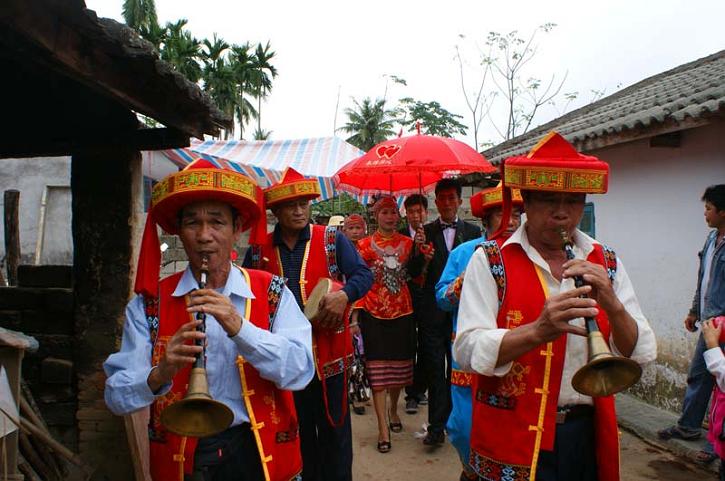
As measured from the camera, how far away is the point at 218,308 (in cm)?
199

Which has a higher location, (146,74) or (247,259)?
(146,74)

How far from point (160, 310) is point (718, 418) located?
3040mm

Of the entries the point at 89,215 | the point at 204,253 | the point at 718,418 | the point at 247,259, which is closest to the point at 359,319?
the point at 247,259

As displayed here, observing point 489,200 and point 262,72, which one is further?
point 262,72

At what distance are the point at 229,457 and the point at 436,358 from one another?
340 centimetres

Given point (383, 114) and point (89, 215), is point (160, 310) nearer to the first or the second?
point (89, 215)

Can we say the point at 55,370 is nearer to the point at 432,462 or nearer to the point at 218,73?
the point at 432,462

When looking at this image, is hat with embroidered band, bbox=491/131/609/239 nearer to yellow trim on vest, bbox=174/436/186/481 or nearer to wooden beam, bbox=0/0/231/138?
yellow trim on vest, bbox=174/436/186/481

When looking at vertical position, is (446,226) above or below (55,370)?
above

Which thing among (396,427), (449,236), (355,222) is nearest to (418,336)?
(396,427)

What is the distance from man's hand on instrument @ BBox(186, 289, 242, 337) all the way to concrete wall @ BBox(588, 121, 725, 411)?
18.8ft

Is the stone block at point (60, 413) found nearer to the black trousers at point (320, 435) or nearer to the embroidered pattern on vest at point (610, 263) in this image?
the black trousers at point (320, 435)

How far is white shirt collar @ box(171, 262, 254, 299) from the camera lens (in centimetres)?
229

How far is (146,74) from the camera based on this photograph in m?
2.92
